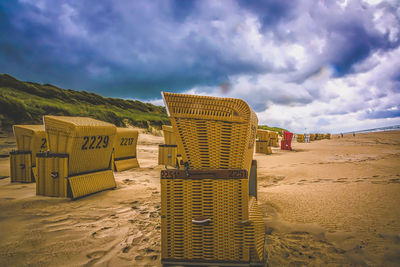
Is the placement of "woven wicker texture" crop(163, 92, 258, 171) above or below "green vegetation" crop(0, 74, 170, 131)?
below

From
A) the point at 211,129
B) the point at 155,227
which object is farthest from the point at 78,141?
the point at 211,129

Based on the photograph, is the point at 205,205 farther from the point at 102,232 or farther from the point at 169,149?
the point at 169,149

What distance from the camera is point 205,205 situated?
2400 millimetres

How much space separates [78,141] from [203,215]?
14.1ft

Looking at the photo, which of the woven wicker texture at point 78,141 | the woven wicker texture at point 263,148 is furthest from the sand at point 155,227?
the woven wicker texture at point 263,148

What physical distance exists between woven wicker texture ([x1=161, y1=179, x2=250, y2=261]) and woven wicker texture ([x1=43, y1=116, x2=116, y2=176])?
12.8 feet

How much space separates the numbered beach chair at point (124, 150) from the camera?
9219mm

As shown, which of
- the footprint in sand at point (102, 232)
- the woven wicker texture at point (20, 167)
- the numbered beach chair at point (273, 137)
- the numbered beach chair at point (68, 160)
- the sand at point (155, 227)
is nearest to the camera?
the sand at point (155, 227)

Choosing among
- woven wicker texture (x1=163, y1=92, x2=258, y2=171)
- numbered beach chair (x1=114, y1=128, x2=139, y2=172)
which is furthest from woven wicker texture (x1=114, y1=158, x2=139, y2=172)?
woven wicker texture (x1=163, y1=92, x2=258, y2=171)

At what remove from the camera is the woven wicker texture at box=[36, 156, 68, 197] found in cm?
511

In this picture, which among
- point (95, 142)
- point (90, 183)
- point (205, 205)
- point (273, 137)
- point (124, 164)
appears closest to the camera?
point (205, 205)

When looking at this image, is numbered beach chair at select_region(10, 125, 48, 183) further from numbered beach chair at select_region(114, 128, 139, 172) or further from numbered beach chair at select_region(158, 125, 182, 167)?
numbered beach chair at select_region(158, 125, 182, 167)

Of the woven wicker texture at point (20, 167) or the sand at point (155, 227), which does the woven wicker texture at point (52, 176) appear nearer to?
the sand at point (155, 227)

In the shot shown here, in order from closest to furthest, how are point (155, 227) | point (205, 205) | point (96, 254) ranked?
1. point (205, 205)
2. point (96, 254)
3. point (155, 227)
